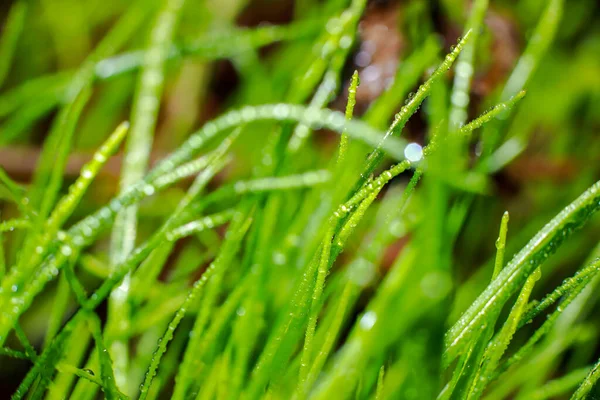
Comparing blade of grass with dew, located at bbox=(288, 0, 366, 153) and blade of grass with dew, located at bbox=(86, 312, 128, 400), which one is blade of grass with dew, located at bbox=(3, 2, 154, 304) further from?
blade of grass with dew, located at bbox=(288, 0, 366, 153)

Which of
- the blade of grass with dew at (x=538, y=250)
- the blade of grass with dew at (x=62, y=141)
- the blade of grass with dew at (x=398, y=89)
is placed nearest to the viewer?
the blade of grass with dew at (x=538, y=250)

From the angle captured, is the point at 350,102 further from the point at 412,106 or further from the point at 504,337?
the point at 504,337

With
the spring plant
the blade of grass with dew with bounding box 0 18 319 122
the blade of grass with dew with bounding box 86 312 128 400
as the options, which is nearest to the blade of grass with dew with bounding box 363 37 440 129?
the spring plant

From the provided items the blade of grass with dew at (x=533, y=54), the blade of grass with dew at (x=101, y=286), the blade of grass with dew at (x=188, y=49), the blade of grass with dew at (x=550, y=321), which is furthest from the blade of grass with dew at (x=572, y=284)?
the blade of grass with dew at (x=188, y=49)

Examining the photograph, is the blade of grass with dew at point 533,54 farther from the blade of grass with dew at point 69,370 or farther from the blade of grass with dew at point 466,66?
the blade of grass with dew at point 69,370

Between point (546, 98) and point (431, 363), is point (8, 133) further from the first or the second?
point (546, 98)

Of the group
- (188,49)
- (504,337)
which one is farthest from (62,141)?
(504,337)

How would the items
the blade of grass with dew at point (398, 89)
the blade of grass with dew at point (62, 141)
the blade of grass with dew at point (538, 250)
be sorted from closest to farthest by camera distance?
1. the blade of grass with dew at point (538, 250)
2. the blade of grass with dew at point (62, 141)
3. the blade of grass with dew at point (398, 89)
